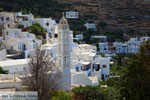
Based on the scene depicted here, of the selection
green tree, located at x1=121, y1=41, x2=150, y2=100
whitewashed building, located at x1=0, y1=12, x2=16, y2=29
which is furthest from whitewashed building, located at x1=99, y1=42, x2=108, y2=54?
green tree, located at x1=121, y1=41, x2=150, y2=100

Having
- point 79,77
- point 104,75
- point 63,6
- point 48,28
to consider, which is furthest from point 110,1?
point 79,77

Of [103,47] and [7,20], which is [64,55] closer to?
[7,20]

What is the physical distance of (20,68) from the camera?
1725cm

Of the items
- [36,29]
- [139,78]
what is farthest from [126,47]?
[139,78]

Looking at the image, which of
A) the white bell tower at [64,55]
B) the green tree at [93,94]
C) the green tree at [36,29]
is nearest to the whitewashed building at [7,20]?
the green tree at [36,29]

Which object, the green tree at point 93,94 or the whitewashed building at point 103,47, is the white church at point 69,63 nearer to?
the green tree at point 93,94

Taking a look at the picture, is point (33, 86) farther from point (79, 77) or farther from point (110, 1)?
point (110, 1)

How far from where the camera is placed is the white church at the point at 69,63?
1498cm

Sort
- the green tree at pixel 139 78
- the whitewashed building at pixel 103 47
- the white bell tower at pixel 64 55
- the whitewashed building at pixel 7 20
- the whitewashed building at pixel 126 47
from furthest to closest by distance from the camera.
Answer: the whitewashed building at pixel 126 47, the whitewashed building at pixel 103 47, the whitewashed building at pixel 7 20, the white bell tower at pixel 64 55, the green tree at pixel 139 78

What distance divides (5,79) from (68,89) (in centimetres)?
363

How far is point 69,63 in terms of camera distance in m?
15.1

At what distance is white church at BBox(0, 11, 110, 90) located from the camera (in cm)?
1498

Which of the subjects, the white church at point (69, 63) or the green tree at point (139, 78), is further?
the white church at point (69, 63)

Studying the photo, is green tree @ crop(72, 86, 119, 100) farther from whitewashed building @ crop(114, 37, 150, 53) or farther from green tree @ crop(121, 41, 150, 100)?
whitewashed building @ crop(114, 37, 150, 53)
